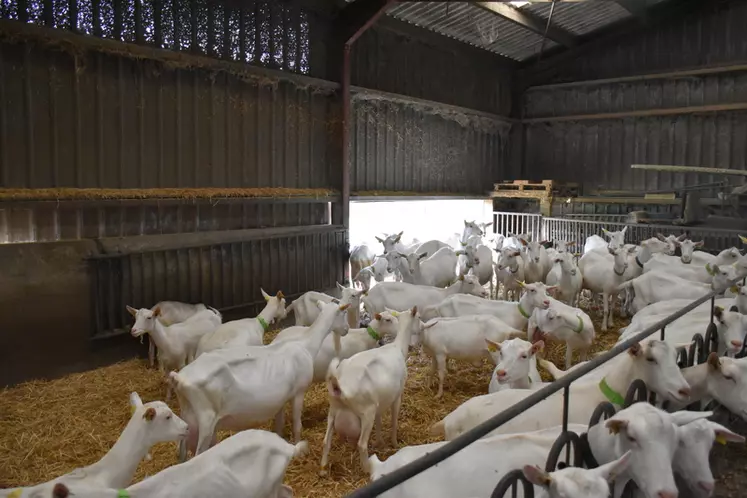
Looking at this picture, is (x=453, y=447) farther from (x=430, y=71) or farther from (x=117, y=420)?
(x=430, y=71)

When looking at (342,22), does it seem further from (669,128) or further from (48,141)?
(669,128)

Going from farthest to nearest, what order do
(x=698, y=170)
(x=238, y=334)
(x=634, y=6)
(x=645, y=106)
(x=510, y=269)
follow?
(x=645, y=106)
(x=634, y=6)
(x=698, y=170)
(x=510, y=269)
(x=238, y=334)

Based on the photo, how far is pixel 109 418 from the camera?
6277mm

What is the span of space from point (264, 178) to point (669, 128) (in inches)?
470

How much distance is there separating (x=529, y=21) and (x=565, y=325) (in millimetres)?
10554

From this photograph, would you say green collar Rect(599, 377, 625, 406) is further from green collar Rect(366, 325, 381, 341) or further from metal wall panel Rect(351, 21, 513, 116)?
metal wall panel Rect(351, 21, 513, 116)

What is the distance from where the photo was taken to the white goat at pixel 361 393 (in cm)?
488

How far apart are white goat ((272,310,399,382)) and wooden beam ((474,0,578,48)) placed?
30.3 ft

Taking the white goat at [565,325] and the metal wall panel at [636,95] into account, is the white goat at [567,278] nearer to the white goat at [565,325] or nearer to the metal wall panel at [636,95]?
the white goat at [565,325]

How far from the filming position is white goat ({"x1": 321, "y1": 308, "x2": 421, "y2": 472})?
4.88m

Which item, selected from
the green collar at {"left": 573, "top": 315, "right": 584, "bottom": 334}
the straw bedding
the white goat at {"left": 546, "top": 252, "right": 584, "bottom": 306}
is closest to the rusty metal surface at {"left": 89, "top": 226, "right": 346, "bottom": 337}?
the straw bedding

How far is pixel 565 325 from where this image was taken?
23.3 feet

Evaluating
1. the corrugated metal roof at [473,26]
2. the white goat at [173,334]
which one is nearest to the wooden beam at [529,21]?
the corrugated metal roof at [473,26]

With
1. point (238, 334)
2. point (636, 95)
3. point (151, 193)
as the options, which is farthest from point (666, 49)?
point (238, 334)
